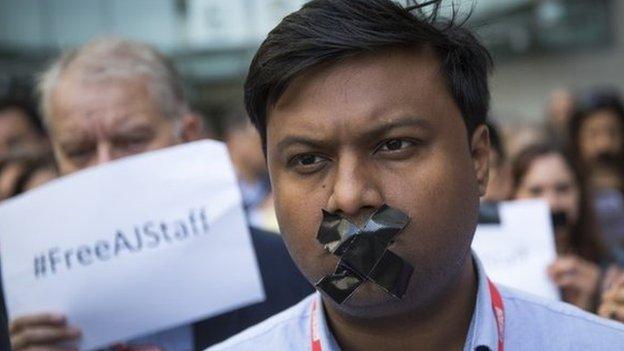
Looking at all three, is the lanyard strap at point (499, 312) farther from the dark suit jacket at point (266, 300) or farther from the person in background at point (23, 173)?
the person in background at point (23, 173)

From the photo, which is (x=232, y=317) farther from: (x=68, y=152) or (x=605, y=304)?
(x=605, y=304)

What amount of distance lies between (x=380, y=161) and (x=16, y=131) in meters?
3.48

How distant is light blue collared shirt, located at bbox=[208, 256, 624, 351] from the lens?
166 cm

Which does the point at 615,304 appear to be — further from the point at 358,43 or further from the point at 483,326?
the point at 358,43

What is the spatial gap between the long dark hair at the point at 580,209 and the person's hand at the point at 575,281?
0.95m

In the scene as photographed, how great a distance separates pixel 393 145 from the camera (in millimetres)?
1557

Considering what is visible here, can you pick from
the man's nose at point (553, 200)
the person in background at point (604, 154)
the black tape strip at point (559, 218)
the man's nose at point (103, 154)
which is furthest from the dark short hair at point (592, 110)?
the man's nose at point (103, 154)

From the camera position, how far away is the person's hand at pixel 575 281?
3012 millimetres

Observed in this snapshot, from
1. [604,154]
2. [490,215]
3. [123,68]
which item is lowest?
[604,154]

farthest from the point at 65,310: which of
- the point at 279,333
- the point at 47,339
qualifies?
the point at 279,333

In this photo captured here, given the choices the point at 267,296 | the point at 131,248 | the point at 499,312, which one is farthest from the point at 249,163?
the point at 499,312

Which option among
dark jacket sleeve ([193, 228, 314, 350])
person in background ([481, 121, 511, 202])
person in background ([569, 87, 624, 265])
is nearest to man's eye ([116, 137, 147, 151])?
dark jacket sleeve ([193, 228, 314, 350])

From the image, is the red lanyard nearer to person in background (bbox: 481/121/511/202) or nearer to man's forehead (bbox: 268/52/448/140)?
man's forehead (bbox: 268/52/448/140)

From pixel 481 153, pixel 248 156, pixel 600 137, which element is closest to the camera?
pixel 481 153
